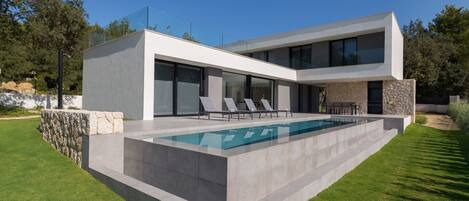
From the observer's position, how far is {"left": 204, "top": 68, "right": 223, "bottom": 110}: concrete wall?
1428 cm

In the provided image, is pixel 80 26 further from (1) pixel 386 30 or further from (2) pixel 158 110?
(1) pixel 386 30

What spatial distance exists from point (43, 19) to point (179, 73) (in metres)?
12.4

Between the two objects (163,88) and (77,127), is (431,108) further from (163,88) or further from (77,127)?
(77,127)

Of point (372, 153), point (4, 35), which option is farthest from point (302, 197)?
point (4, 35)

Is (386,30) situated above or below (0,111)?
above

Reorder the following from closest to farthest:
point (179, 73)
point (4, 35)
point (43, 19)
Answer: point (179, 73) < point (4, 35) < point (43, 19)

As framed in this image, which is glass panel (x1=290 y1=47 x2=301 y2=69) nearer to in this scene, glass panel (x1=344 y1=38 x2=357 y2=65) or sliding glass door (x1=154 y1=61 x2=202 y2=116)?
glass panel (x1=344 y1=38 x2=357 y2=65)

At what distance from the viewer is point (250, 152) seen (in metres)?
3.99

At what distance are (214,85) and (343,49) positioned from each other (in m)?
10.4

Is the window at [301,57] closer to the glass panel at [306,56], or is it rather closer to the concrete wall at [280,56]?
the glass panel at [306,56]

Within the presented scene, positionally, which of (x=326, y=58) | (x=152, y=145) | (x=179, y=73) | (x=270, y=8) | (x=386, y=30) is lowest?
(x=152, y=145)

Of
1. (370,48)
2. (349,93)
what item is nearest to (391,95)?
(349,93)

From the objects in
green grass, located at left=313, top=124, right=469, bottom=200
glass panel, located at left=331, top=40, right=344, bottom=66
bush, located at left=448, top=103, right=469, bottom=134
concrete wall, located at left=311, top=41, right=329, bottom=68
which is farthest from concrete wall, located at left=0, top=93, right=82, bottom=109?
bush, located at left=448, top=103, right=469, bottom=134

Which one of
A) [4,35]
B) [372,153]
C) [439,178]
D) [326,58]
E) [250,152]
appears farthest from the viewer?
[326,58]
